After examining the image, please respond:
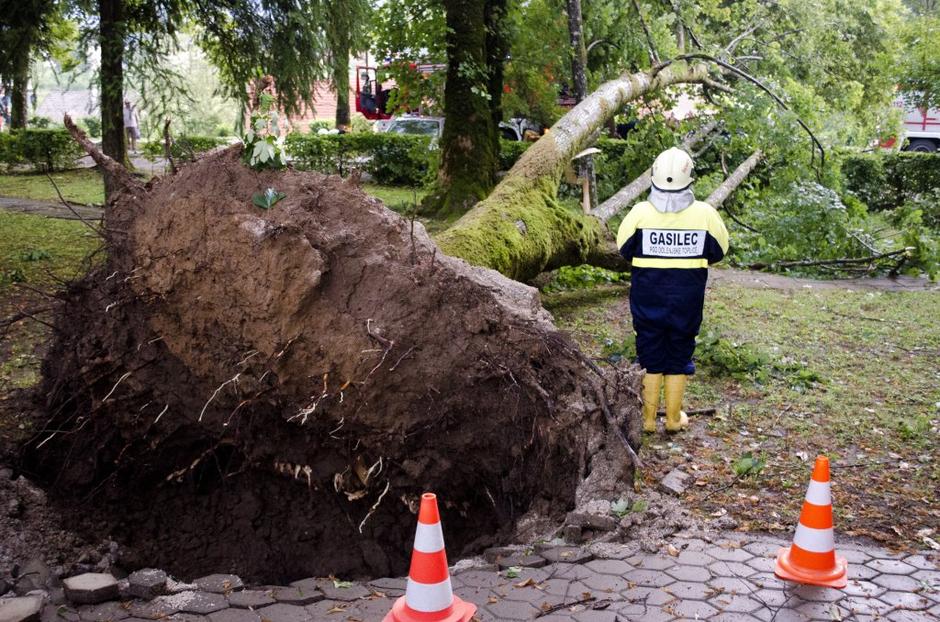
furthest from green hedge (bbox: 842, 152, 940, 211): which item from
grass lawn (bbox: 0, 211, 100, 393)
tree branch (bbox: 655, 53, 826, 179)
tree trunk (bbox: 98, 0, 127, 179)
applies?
grass lawn (bbox: 0, 211, 100, 393)

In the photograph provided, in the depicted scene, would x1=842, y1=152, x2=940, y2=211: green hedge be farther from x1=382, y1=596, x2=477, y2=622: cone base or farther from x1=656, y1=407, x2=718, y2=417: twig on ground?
x1=382, y1=596, x2=477, y2=622: cone base

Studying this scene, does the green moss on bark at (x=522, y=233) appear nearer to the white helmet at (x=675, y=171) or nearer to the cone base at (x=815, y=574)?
the white helmet at (x=675, y=171)

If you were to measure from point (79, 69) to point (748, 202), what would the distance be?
9182 mm

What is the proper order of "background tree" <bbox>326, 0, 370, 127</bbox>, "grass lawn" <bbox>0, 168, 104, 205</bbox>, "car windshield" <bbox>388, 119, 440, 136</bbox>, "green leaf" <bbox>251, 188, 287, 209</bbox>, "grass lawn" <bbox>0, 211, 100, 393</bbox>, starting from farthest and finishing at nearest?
"car windshield" <bbox>388, 119, 440, 136</bbox>
"grass lawn" <bbox>0, 168, 104, 205</bbox>
"background tree" <bbox>326, 0, 370, 127</bbox>
"grass lawn" <bbox>0, 211, 100, 393</bbox>
"green leaf" <bbox>251, 188, 287, 209</bbox>

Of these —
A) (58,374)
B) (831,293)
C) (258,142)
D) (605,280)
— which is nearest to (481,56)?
(605,280)

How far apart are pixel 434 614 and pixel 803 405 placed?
12.4ft

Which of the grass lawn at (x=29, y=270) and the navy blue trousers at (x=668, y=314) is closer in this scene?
the navy blue trousers at (x=668, y=314)

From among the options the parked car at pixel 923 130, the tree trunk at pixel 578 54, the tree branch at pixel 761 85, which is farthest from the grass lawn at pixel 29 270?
the parked car at pixel 923 130

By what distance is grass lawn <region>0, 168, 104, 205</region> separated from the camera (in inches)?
→ 593

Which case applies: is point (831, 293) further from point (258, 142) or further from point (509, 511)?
point (258, 142)

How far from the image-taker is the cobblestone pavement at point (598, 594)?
127 inches

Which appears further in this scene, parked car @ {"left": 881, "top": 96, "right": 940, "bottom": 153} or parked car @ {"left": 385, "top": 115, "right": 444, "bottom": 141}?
parked car @ {"left": 881, "top": 96, "right": 940, "bottom": 153}

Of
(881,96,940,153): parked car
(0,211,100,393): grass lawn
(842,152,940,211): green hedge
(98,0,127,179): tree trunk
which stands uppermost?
(881,96,940,153): parked car

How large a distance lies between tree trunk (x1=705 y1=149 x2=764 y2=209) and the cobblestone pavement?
7.58 m
